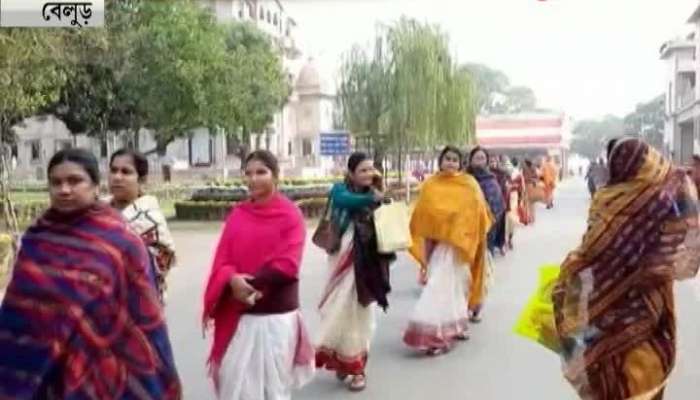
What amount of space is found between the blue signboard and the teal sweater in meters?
15.2

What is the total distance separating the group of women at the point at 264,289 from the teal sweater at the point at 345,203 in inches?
0.4

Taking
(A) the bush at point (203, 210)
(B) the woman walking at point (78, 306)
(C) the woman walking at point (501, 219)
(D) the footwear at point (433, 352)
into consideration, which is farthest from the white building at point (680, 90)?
(B) the woman walking at point (78, 306)

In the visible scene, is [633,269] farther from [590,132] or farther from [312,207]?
[590,132]

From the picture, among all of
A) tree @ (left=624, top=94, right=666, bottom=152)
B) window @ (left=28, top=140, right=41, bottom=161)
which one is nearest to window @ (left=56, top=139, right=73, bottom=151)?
→ window @ (left=28, top=140, right=41, bottom=161)

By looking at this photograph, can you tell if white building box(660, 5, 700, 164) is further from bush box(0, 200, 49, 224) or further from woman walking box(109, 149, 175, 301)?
woman walking box(109, 149, 175, 301)

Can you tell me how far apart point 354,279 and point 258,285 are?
5.42 feet

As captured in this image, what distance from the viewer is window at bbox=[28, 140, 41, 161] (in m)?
53.1

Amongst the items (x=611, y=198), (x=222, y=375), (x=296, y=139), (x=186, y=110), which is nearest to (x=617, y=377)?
(x=611, y=198)

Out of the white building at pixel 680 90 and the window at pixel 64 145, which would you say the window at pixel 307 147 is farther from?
the white building at pixel 680 90

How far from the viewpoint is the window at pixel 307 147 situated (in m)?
59.4

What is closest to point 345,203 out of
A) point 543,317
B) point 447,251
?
point 447,251

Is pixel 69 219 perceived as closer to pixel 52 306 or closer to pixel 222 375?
pixel 52 306

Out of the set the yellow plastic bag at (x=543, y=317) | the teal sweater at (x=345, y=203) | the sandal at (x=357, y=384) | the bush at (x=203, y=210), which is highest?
the teal sweater at (x=345, y=203)

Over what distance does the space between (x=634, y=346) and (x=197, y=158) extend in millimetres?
47940
